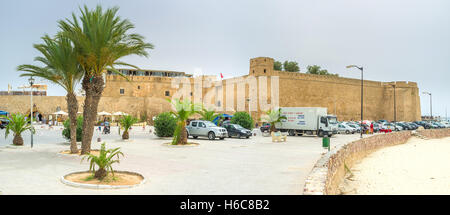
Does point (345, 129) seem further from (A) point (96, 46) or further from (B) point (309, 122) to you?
(A) point (96, 46)

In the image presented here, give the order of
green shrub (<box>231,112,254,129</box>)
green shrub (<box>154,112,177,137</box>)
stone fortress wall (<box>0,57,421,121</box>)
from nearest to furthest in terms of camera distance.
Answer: green shrub (<box>154,112,177,137</box>)
green shrub (<box>231,112,254,129</box>)
stone fortress wall (<box>0,57,421,121</box>)

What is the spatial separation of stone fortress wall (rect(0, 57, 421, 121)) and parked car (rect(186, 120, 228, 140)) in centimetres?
2018

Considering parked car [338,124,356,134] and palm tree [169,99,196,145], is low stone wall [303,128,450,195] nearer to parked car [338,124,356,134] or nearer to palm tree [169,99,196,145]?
parked car [338,124,356,134]

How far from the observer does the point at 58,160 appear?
10977 millimetres

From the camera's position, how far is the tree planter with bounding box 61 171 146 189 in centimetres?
692

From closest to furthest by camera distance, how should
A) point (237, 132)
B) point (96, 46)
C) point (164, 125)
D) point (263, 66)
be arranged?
point (96, 46), point (164, 125), point (237, 132), point (263, 66)

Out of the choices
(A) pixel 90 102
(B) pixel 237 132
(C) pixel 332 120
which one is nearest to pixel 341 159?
(A) pixel 90 102

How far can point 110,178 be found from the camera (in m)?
Result: 7.59

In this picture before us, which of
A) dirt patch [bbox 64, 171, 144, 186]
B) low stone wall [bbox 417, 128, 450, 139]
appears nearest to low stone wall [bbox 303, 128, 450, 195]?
low stone wall [bbox 417, 128, 450, 139]

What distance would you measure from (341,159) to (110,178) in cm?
794

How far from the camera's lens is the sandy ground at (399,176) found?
1089 centimetres

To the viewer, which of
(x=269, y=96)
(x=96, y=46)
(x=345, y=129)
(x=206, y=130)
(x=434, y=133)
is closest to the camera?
(x=96, y=46)

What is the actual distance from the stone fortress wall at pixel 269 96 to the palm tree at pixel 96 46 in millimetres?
29653

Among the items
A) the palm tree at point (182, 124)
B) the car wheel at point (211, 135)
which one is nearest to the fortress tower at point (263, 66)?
the car wheel at point (211, 135)
